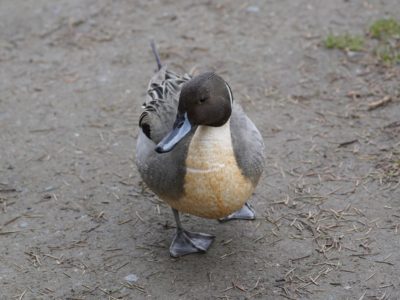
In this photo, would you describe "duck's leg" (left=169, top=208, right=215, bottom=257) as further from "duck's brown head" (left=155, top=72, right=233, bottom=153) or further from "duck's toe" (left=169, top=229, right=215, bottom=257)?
"duck's brown head" (left=155, top=72, right=233, bottom=153)

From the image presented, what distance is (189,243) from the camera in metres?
4.36

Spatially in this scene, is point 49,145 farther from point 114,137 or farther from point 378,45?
point 378,45

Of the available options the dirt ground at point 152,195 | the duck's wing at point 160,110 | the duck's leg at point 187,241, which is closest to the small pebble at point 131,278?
the dirt ground at point 152,195

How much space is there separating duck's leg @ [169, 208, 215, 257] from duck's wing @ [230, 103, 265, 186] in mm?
561

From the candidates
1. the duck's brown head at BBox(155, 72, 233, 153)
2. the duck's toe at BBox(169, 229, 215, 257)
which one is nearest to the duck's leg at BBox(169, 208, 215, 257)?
the duck's toe at BBox(169, 229, 215, 257)

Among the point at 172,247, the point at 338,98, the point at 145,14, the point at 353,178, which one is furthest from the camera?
the point at 145,14

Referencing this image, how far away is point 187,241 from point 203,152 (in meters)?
0.71

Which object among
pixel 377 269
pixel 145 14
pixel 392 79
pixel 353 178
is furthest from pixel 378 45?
pixel 377 269

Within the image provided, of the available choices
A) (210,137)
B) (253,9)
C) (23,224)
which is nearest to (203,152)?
(210,137)

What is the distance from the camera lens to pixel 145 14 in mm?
7305

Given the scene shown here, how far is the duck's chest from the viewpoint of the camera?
3932 mm

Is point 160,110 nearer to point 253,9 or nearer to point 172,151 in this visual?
point 172,151

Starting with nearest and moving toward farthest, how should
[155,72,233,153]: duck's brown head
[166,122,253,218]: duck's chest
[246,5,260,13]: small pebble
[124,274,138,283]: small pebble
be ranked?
[155,72,233,153]: duck's brown head < [166,122,253,218]: duck's chest < [124,274,138,283]: small pebble < [246,5,260,13]: small pebble

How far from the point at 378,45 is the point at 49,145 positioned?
3.07 m
